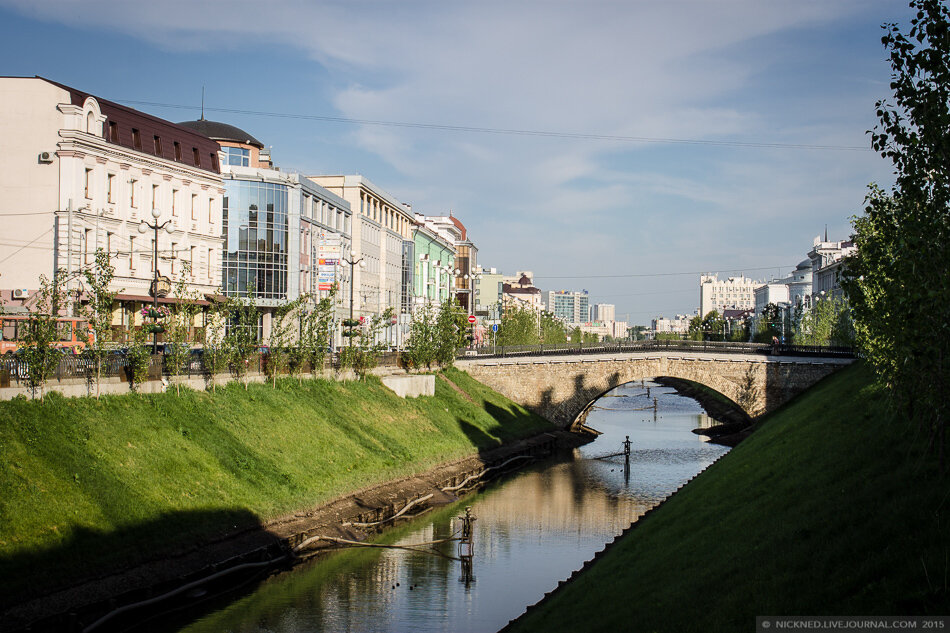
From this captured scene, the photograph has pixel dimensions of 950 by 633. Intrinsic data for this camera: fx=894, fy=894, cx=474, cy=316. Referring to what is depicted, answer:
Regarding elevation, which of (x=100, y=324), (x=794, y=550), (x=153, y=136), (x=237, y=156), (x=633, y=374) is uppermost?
(x=237, y=156)

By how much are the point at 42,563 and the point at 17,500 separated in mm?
2625

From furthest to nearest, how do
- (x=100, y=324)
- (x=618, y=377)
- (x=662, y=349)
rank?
(x=618, y=377) < (x=662, y=349) < (x=100, y=324)

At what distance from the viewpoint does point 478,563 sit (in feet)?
129

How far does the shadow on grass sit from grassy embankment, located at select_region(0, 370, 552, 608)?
49 mm

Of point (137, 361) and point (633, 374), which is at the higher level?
point (137, 361)

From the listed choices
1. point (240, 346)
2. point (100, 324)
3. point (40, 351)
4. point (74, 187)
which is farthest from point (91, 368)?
point (74, 187)

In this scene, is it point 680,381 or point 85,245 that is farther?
point 680,381

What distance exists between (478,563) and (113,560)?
16.0 meters

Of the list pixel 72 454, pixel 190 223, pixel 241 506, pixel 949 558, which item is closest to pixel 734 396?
pixel 190 223

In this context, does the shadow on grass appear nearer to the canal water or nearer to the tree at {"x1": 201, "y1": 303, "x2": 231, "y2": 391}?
the canal water

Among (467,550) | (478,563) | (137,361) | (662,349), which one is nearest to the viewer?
(467,550)

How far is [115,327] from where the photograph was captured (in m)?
52.0

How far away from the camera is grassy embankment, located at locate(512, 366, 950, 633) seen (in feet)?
54.8

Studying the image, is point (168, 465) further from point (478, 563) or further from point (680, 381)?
point (680, 381)
